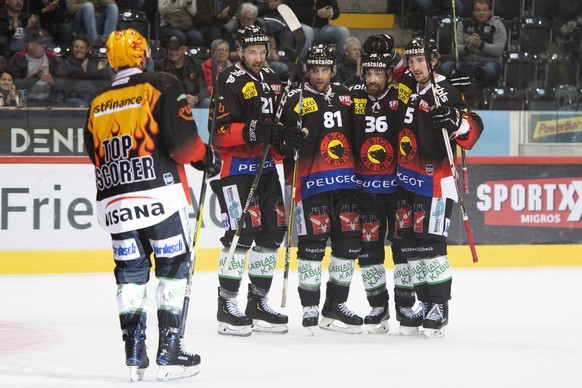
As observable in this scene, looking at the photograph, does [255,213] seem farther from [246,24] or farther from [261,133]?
[246,24]

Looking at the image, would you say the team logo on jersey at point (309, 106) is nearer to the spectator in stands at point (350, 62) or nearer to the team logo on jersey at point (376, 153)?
the team logo on jersey at point (376, 153)

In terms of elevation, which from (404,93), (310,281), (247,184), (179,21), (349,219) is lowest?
(310,281)

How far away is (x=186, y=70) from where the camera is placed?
407 inches

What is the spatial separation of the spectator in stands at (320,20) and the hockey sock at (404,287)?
17.1ft

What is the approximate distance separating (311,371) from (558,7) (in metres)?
7.38

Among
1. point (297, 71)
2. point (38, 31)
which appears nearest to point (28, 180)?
point (38, 31)

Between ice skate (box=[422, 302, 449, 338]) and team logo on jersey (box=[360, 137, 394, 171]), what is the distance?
814 millimetres

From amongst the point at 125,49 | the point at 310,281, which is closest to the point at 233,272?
the point at 310,281

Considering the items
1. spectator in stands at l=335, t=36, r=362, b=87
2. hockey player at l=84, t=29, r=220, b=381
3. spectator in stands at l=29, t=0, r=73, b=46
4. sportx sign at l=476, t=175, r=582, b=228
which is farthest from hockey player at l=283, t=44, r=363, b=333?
spectator in stands at l=29, t=0, r=73, b=46

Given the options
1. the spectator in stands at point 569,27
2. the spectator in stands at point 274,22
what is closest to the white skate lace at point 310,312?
the spectator in stands at point 274,22

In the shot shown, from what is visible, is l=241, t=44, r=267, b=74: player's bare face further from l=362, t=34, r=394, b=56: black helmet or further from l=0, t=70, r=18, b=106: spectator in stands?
l=0, t=70, r=18, b=106: spectator in stands

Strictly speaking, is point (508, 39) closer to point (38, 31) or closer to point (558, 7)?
point (558, 7)

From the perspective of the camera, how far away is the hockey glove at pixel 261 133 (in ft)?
20.0

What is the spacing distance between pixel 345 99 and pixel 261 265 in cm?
103
